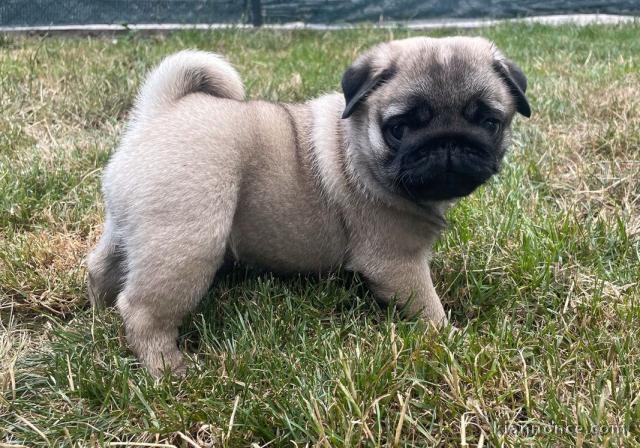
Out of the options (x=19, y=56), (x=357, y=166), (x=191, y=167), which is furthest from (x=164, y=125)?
(x=19, y=56)

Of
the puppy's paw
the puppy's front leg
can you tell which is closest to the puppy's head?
the puppy's front leg

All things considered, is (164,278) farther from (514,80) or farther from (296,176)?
(514,80)

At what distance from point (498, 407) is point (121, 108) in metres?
4.54

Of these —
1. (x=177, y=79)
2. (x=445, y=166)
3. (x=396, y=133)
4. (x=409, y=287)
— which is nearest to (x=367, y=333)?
(x=409, y=287)

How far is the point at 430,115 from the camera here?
9.93 ft

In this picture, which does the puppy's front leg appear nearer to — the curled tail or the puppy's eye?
the puppy's eye

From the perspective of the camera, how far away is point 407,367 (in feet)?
8.57

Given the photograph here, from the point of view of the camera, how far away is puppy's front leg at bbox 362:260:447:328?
3199 mm

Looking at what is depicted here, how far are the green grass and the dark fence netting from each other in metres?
4.15

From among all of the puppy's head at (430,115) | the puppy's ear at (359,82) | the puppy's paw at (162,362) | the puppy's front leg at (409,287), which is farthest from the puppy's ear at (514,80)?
the puppy's paw at (162,362)

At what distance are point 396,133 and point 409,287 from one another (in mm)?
737

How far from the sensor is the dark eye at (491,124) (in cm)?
315

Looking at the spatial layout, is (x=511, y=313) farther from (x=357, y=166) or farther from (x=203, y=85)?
(x=203, y=85)

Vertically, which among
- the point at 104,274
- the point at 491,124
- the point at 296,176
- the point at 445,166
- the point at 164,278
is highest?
the point at 491,124
